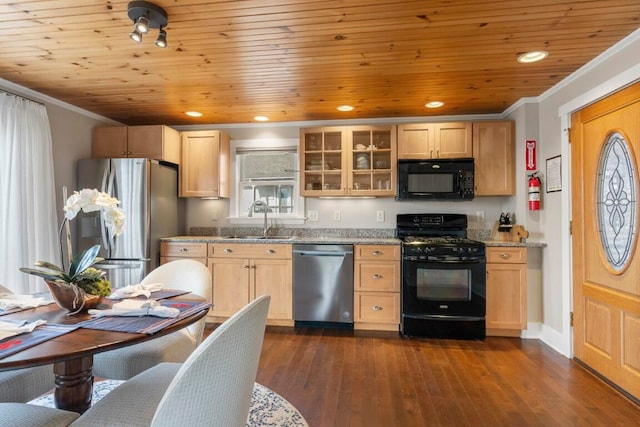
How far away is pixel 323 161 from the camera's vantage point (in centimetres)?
366

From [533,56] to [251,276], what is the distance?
2.96 metres

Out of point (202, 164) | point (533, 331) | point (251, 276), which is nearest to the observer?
point (533, 331)

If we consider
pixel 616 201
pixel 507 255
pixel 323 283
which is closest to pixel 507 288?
pixel 507 255

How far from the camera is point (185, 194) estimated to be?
3.72m

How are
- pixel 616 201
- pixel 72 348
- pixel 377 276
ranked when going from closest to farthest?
pixel 72 348, pixel 616 201, pixel 377 276

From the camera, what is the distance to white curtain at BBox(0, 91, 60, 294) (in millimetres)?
2584

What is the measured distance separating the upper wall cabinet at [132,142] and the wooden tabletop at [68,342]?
7.84 feet

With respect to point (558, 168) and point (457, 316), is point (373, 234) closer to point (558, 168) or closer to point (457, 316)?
point (457, 316)

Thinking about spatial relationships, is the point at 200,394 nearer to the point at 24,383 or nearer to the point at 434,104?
the point at 24,383

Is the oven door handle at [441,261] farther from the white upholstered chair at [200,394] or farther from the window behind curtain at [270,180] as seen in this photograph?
the white upholstered chair at [200,394]

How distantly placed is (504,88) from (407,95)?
814 mm

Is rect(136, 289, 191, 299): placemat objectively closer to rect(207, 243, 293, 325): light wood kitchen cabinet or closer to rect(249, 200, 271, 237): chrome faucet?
rect(207, 243, 293, 325): light wood kitchen cabinet

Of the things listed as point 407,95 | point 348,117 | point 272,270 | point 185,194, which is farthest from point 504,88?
point 185,194

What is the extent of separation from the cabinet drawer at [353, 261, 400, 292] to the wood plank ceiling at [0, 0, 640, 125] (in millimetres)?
1593
